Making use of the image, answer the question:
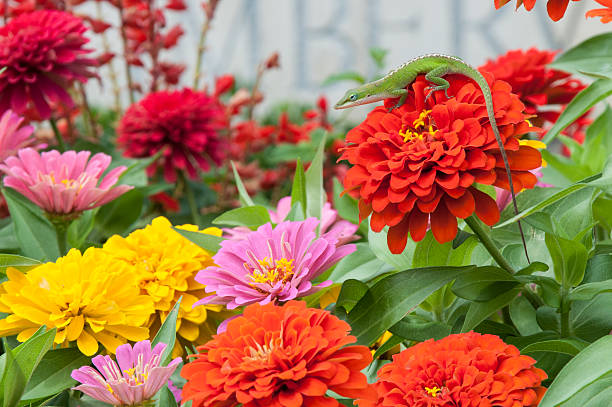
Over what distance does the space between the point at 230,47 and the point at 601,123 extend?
10.9 ft

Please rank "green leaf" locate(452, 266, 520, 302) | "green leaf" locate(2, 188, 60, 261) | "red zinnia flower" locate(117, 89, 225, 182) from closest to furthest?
1. "green leaf" locate(452, 266, 520, 302)
2. "green leaf" locate(2, 188, 60, 261)
3. "red zinnia flower" locate(117, 89, 225, 182)

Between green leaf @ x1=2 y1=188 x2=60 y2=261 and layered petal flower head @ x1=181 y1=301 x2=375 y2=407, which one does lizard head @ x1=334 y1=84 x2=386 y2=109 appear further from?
green leaf @ x1=2 y1=188 x2=60 y2=261

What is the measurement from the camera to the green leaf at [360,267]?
0.51m

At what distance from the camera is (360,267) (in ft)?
1.70

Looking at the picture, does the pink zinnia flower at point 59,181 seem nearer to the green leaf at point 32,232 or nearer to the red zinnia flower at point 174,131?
the green leaf at point 32,232

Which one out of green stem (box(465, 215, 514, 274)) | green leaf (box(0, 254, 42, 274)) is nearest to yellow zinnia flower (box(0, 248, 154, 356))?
green leaf (box(0, 254, 42, 274))

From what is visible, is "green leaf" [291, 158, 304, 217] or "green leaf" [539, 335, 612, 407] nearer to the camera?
"green leaf" [539, 335, 612, 407]

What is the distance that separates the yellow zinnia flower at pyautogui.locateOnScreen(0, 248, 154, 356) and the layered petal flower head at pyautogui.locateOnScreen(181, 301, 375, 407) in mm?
126

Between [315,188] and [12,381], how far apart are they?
29 cm

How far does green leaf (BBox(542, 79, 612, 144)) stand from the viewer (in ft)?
1.57

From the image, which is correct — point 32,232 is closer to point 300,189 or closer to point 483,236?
point 300,189

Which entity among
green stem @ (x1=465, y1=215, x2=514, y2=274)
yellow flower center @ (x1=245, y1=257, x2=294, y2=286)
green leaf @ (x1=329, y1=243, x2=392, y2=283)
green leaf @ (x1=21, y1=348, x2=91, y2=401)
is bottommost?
green leaf @ (x1=21, y1=348, x2=91, y2=401)

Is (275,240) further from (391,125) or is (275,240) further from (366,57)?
(366,57)

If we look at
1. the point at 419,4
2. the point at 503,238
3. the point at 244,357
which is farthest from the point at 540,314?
the point at 419,4
